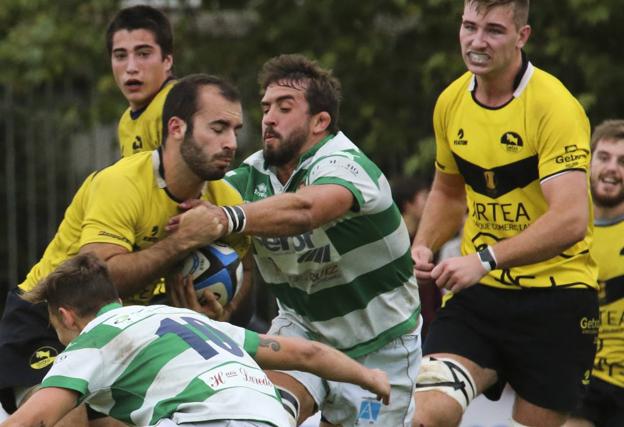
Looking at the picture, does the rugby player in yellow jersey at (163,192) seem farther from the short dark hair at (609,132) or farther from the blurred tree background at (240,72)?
the blurred tree background at (240,72)

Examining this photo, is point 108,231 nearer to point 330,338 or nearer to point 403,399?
point 330,338

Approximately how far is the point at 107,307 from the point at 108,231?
0.79 meters

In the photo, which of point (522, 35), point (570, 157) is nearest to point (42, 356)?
point (570, 157)

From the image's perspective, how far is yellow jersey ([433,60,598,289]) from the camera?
661 centimetres

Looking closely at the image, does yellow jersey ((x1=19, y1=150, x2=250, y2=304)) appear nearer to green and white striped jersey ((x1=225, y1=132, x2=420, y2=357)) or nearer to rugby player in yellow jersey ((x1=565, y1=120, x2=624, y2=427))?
green and white striped jersey ((x1=225, y1=132, x2=420, y2=357))

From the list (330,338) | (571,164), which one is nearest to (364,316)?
(330,338)

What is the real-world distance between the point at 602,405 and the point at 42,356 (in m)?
3.12

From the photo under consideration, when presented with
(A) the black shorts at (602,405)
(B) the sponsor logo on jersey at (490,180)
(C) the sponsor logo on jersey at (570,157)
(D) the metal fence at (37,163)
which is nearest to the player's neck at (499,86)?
(B) the sponsor logo on jersey at (490,180)

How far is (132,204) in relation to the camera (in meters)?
6.23

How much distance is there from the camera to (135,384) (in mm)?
5242

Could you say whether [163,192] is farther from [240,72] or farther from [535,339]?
[240,72]

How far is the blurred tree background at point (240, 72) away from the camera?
38.6 ft

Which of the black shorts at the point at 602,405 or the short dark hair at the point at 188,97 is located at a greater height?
the short dark hair at the point at 188,97

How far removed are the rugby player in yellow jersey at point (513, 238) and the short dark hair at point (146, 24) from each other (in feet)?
5.07
